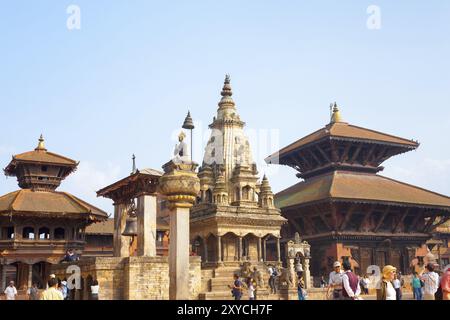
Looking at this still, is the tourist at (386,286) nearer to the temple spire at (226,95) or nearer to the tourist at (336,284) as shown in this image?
the tourist at (336,284)

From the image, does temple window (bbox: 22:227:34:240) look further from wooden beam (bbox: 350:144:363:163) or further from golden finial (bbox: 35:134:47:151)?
wooden beam (bbox: 350:144:363:163)

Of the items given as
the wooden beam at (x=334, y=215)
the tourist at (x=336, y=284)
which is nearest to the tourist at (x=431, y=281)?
the tourist at (x=336, y=284)

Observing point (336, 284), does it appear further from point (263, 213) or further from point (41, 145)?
point (41, 145)

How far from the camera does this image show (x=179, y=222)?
38.5 feet

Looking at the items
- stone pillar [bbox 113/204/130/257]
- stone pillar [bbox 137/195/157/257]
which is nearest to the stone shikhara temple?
stone pillar [bbox 113/204/130/257]

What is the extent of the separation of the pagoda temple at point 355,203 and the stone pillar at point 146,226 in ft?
47.5

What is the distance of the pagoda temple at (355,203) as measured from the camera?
36.7 m

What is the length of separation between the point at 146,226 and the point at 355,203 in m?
17.0

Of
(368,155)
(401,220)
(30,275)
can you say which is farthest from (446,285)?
(368,155)

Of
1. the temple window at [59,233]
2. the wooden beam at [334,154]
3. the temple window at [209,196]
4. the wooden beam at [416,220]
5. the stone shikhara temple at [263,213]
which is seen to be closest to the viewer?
the stone shikhara temple at [263,213]

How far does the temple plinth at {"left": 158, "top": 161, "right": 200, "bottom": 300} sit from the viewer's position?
37.6 ft

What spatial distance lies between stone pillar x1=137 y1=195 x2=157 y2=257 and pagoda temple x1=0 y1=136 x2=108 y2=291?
13.9 m
